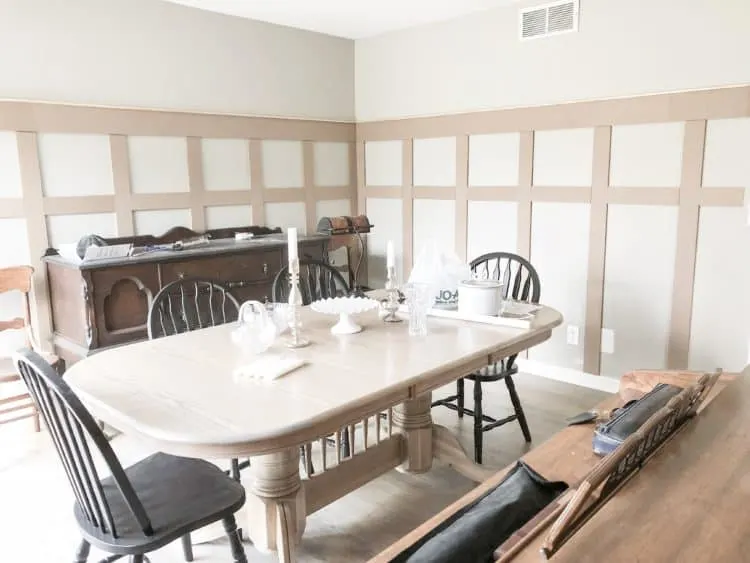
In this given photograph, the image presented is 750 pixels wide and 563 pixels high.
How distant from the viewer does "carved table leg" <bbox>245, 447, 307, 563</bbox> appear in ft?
6.42

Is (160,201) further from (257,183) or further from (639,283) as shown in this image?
(639,283)

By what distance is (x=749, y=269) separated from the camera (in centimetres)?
326

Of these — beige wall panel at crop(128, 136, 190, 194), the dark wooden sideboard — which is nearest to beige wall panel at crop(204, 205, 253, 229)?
beige wall panel at crop(128, 136, 190, 194)

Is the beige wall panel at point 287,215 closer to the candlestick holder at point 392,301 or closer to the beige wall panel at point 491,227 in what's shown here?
the beige wall panel at point 491,227

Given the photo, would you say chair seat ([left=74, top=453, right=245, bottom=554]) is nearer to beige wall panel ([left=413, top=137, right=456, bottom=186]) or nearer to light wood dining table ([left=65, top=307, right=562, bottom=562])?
light wood dining table ([left=65, top=307, right=562, bottom=562])

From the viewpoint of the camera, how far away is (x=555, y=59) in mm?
3842

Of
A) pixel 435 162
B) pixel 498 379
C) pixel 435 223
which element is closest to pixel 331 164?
pixel 435 162

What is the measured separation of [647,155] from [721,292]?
86 cm

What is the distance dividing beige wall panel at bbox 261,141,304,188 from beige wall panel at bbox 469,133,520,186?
132 cm

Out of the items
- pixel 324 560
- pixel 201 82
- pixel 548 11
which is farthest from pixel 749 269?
pixel 201 82

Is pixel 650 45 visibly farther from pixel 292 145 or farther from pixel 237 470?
pixel 237 470

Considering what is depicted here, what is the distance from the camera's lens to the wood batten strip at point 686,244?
3.36 meters

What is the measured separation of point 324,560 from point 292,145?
3222 mm

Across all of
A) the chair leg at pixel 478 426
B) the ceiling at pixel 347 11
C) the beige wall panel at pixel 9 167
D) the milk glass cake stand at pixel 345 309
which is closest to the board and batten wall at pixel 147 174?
the beige wall panel at pixel 9 167
